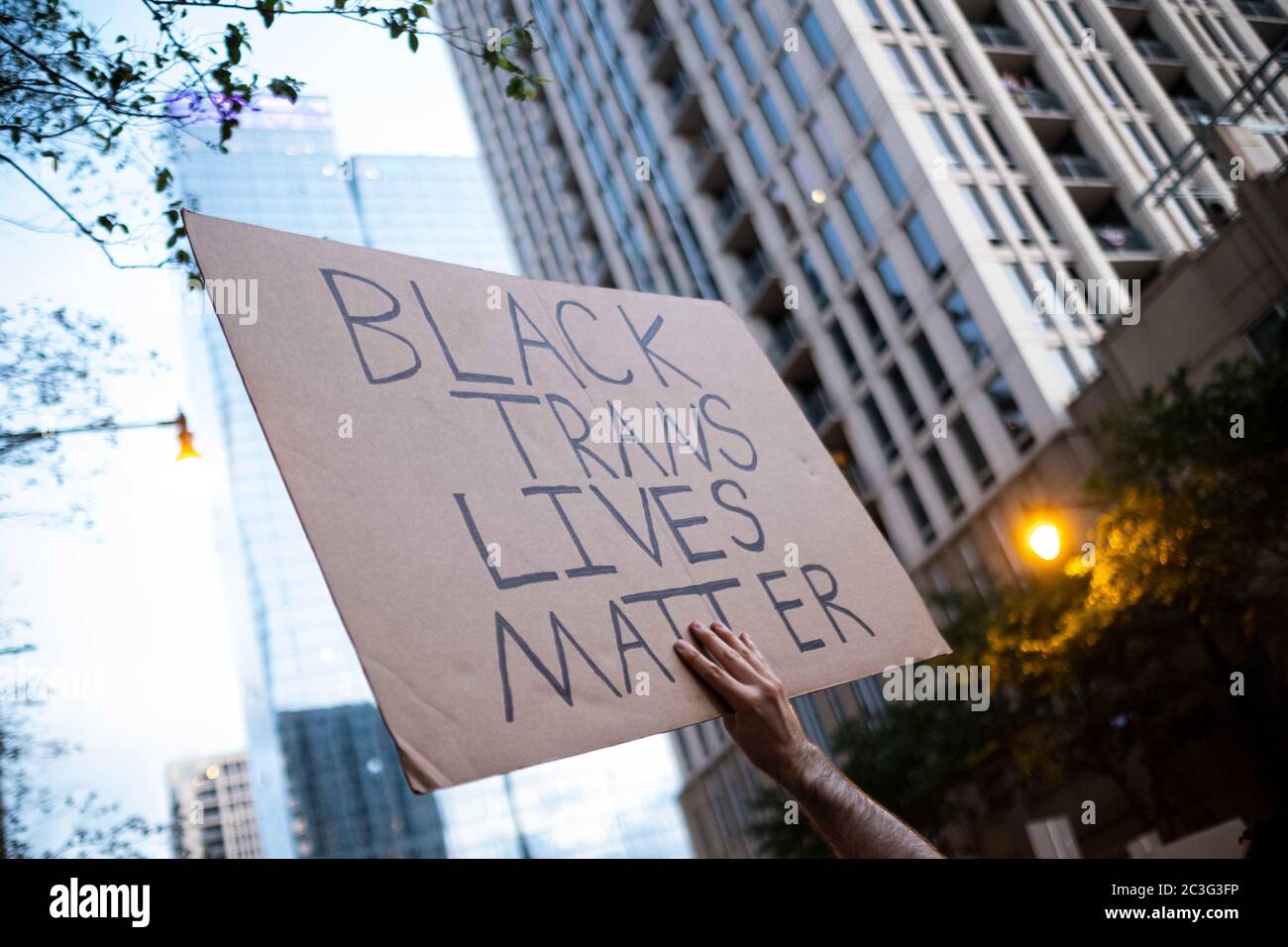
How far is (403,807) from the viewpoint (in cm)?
10025

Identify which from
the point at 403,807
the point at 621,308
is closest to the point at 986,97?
the point at 621,308

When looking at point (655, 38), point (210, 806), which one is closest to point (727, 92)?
point (655, 38)

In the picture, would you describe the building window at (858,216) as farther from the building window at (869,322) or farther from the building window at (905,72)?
the building window at (905,72)

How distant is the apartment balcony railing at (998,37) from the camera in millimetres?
31266

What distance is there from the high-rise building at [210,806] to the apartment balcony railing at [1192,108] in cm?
3342

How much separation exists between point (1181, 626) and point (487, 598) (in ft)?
74.4


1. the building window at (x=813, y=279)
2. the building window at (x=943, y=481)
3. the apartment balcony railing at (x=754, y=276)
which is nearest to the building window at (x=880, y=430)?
the building window at (x=943, y=481)

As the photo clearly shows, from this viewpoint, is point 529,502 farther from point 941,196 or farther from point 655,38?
point 655,38

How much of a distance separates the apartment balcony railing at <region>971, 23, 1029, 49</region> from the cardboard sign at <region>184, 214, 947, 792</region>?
32956 mm

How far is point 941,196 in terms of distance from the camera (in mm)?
27438

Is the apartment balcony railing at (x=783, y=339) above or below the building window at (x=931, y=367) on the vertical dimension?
above

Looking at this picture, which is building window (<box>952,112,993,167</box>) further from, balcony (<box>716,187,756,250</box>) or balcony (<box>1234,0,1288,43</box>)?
balcony (<box>1234,0,1288,43</box>)
